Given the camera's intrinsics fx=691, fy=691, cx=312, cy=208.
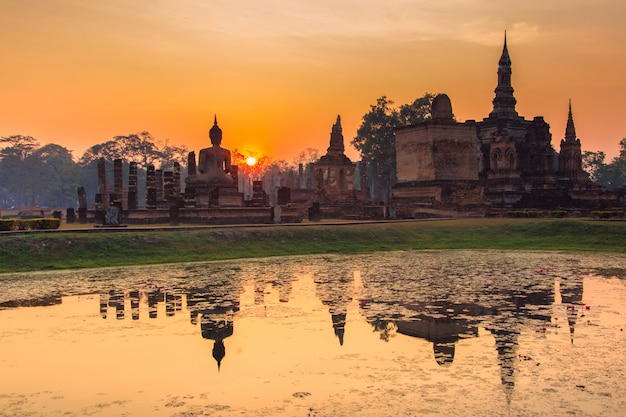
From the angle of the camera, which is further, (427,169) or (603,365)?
(427,169)

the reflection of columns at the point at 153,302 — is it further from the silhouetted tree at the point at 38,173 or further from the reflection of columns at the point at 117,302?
the silhouetted tree at the point at 38,173

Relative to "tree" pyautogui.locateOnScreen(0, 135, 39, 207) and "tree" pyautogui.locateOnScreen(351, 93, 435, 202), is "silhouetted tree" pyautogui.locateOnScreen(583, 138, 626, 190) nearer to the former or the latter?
"tree" pyautogui.locateOnScreen(351, 93, 435, 202)

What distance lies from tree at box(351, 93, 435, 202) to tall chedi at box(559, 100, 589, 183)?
76.3 feet

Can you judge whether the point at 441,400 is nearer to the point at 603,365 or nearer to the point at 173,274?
the point at 603,365

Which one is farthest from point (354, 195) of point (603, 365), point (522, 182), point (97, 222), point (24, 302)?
point (603, 365)

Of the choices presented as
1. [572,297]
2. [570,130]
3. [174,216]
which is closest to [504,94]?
[570,130]

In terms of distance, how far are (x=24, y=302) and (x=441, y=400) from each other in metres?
11.6

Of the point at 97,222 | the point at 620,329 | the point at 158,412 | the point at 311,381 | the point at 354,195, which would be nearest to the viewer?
the point at 158,412

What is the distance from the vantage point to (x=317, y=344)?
11727 millimetres

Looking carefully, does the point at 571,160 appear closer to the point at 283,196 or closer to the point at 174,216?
the point at 283,196

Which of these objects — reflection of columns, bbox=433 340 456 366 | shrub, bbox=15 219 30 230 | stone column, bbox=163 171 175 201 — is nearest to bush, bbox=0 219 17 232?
shrub, bbox=15 219 30 230

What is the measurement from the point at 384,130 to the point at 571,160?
28480 mm

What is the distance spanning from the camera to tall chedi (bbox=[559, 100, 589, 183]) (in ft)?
175

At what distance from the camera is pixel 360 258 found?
2564cm
